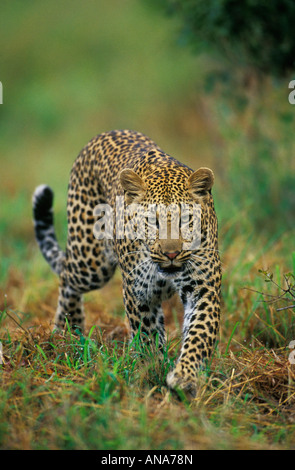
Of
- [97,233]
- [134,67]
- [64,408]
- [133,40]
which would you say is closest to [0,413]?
[64,408]

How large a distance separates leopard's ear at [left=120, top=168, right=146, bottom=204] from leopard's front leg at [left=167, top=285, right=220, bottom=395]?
0.71 m

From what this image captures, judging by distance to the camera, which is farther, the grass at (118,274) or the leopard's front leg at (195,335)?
the leopard's front leg at (195,335)

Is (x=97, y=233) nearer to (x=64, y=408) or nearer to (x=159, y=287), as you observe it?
(x=159, y=287)

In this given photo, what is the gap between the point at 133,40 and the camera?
22.3 m

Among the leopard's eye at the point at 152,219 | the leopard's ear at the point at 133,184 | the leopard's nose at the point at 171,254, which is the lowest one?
the leopard's nose at the point at 171,254

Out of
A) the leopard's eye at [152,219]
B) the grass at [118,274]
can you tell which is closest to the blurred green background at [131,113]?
the grass at [118,274]

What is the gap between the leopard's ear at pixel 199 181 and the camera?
16.1 ft

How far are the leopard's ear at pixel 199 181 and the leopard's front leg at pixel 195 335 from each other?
624 mm

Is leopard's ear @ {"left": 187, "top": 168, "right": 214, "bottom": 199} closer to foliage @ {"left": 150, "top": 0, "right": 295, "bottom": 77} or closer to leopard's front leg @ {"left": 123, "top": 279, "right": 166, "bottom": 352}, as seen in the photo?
leopard's front leg @ {"left": 123, "top": 279, "right": 166, "bottom": 352}

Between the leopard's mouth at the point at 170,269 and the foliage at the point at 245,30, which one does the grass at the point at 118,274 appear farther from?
the leopard's mouth at the point at 170,269

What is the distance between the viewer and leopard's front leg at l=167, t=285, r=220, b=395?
462cm

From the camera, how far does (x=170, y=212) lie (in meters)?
4.75

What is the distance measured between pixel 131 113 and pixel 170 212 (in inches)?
516

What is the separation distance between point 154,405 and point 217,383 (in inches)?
23.8
